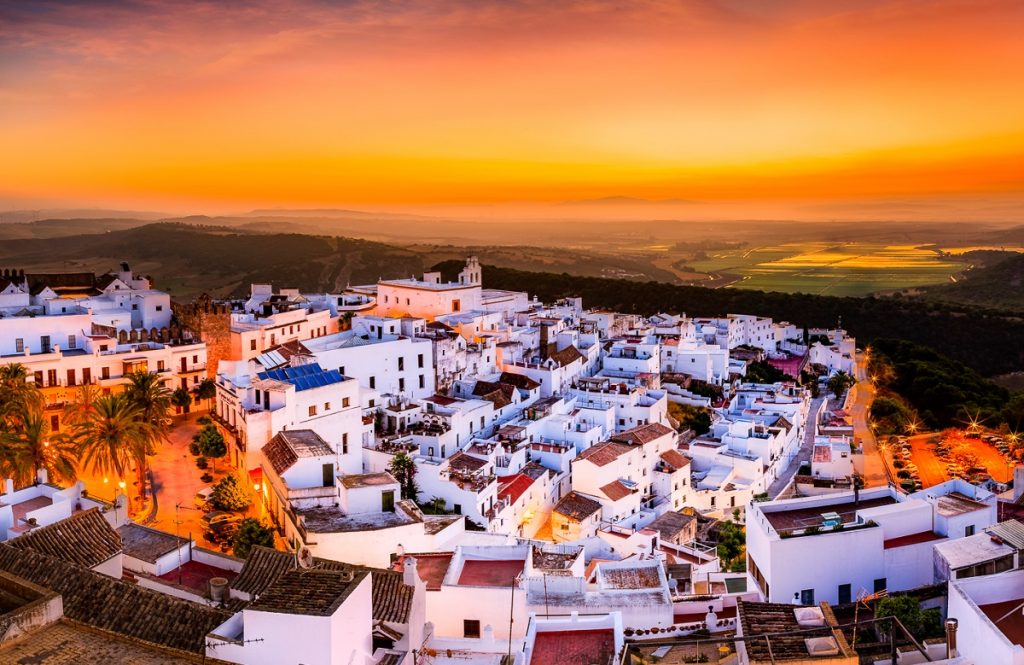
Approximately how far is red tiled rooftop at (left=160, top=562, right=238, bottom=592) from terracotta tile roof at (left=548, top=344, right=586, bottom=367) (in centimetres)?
1761

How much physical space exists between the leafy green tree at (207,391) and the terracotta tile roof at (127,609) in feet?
45.6

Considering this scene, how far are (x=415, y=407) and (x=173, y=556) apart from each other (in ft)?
37.4

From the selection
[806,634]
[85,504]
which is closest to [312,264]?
[85,504]

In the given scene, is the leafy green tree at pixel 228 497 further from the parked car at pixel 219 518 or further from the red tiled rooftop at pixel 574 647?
the red tiled rooftop at pixel 574 647

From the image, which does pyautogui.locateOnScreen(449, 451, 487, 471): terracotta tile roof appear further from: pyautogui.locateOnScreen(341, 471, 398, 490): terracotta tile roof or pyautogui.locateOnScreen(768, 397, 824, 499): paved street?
pyautogui.locateOnScreen(768, 397, 824, 499): paved street

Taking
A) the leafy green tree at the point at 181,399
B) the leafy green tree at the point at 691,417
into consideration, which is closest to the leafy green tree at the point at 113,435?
the leafy green tree at the point at 181,399

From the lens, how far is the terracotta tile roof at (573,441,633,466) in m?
21.3

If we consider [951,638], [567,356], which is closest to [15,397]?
[951,638]

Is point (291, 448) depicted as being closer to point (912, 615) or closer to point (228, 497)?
point (228, 497)

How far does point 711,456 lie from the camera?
81.0 feet

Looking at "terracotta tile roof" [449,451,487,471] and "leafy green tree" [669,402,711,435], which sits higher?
"terracotta tile roof" [449,451,487,471]

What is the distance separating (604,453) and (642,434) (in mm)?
2277

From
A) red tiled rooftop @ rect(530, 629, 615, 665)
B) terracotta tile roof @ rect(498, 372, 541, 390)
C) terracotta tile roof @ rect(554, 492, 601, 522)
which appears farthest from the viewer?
terracotta tile roof @ rect(498, 372, 541, 390)

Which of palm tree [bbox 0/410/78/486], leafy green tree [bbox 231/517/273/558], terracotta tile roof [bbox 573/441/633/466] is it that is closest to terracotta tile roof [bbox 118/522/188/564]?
leafy green tree [bbox 231/517/273/558]
